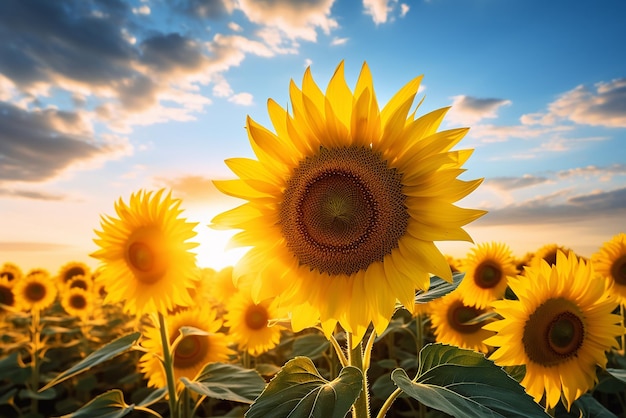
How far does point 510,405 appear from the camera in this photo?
1794mm

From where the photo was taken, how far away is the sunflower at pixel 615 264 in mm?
6133

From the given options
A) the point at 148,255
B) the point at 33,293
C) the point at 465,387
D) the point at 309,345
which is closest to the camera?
the point at 465,387

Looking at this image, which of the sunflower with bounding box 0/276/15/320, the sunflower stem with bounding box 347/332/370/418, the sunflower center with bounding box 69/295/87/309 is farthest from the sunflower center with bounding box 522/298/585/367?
the sunflower with bounding box 0/276/15/320

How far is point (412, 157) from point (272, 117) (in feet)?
2.15

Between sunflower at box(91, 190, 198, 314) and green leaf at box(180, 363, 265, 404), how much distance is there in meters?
0.74

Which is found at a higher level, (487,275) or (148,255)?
(148,255)

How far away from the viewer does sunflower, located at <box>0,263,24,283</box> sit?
42.1 ft

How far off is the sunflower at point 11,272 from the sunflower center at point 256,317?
9113 millimetres

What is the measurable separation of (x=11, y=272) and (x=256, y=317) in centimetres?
980

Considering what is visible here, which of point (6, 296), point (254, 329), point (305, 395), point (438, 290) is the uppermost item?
point (6, 296)

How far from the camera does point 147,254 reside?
4.05 metres

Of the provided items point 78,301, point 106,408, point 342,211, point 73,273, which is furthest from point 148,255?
point 73,273

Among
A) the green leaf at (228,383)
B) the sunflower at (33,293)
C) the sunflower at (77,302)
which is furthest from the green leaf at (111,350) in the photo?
the sunflower at (33,293)

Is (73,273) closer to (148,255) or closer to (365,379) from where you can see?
(148,255)
